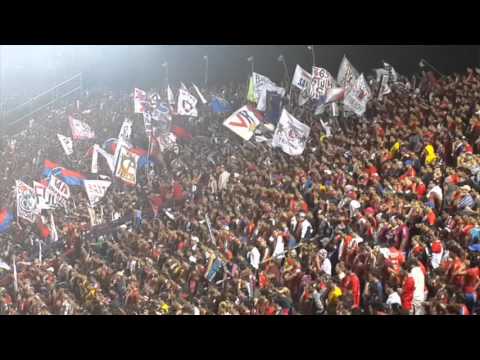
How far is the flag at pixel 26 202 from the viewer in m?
12.4

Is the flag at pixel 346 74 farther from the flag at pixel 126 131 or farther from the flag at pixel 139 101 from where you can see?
the flag at pixel 126 131

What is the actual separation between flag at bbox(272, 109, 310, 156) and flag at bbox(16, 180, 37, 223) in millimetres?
3486

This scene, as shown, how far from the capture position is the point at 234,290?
11.3 m

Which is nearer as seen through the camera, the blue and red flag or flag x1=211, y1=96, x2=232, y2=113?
flag x1=211, y1=96, x2=232, y2=113

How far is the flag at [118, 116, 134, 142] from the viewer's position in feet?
40.9

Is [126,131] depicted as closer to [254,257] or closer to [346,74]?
[254,257]

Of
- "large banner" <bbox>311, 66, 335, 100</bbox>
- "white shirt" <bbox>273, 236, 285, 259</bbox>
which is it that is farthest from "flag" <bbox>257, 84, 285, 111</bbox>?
"white shirt" <bbox>273, 236, 285, 259</bbox>

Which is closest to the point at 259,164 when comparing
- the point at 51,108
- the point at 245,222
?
the point at 245,222

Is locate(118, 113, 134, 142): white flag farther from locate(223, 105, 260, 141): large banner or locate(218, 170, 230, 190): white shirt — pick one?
locate(218, 170, 230, 190): white shirt
